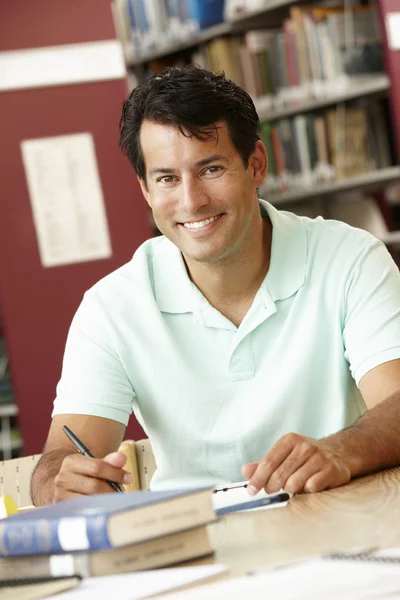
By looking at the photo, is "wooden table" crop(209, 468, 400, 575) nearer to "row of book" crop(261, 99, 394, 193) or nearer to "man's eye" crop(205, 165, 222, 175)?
"man's eye" crop(205, 165, 222, 175)

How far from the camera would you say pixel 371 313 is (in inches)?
72.1

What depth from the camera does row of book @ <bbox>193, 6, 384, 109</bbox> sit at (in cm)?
450

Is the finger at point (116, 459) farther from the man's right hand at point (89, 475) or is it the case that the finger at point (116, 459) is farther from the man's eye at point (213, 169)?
the man's eye at point (213, 169)

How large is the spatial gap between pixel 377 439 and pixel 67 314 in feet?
8.78

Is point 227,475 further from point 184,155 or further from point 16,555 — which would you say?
point 16,555

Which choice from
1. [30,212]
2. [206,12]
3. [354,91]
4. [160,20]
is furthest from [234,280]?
[160,20]

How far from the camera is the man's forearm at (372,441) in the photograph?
1513 millimetres

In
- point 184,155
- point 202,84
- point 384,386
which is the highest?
point 202,84

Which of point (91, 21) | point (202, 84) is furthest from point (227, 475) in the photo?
point (91, 21)

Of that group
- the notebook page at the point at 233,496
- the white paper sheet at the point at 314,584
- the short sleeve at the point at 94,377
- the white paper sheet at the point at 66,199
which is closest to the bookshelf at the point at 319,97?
the white paper sheet at the point at 66,199

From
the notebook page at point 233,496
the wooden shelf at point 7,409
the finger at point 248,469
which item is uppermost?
the finger at point 248,469

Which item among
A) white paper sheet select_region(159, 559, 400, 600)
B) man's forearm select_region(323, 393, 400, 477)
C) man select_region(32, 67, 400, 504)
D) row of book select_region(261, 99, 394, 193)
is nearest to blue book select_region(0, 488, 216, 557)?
white paper sheet select_region(159, 559, 400, 600)

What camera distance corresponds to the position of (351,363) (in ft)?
6.03

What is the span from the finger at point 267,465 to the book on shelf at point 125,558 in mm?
287
